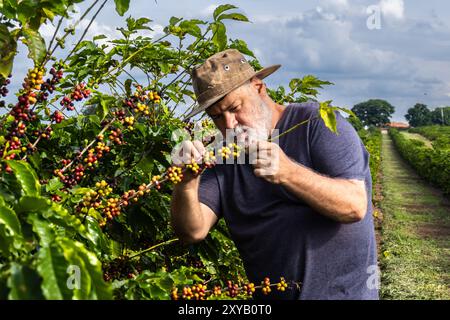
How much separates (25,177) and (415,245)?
1313cm

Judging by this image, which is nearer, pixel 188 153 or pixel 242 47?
pixel 188 153

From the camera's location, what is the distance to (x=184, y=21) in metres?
3.42

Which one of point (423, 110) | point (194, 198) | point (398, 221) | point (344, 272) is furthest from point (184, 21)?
point (423, 110)

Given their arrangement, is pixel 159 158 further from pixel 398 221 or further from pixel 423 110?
pixel 423 110

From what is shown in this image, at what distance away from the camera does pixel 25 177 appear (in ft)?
6.30

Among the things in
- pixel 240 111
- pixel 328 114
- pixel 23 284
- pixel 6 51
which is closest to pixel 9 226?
pixel 23 284

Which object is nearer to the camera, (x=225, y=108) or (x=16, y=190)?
(x=16, y=190)

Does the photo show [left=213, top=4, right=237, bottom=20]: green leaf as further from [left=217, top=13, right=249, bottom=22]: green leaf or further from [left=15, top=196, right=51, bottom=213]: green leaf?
[left=15, top=196, right=51, bottom=213]: green leaf

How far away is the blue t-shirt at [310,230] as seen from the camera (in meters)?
2.85

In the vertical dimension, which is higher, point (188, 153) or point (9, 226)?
point (188, 153)

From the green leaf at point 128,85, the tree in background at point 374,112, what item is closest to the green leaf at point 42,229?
the green leaf at point 128,85

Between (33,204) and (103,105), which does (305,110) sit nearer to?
(103,105)

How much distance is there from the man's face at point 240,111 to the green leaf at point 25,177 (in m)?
1.10
